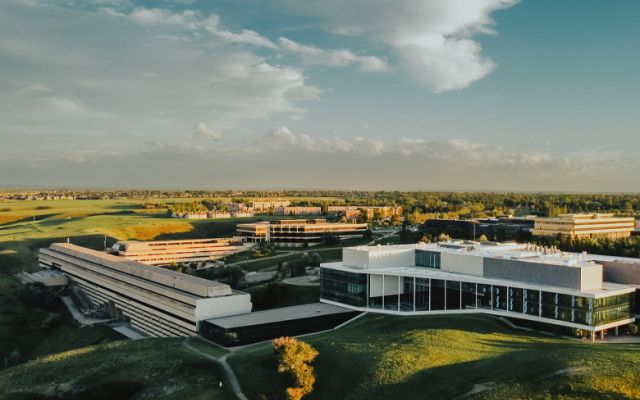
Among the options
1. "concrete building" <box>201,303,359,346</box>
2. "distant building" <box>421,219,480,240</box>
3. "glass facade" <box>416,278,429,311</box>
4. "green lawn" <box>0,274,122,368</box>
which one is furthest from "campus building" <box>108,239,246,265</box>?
"glass facade" <box>416,278,429,311</box>

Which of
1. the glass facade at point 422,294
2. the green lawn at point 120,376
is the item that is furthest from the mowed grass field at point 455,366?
the glass facade at point 422,294

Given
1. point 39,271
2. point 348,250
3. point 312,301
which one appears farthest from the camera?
point 39,271

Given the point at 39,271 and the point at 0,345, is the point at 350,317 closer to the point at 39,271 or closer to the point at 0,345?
the point at 0,345

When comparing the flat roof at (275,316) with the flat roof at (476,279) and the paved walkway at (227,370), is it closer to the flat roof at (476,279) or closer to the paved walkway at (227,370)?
the paved walkway at (227,370)

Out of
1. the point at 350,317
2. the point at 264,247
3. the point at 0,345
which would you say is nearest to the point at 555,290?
the point at 350,317

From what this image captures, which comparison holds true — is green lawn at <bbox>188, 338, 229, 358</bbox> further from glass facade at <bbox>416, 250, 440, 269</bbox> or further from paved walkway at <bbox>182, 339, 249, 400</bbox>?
glass facade at <bbox>416, 250, 440, 269</bbox>

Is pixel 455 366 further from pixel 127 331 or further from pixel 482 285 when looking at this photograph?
pixel 127 331
